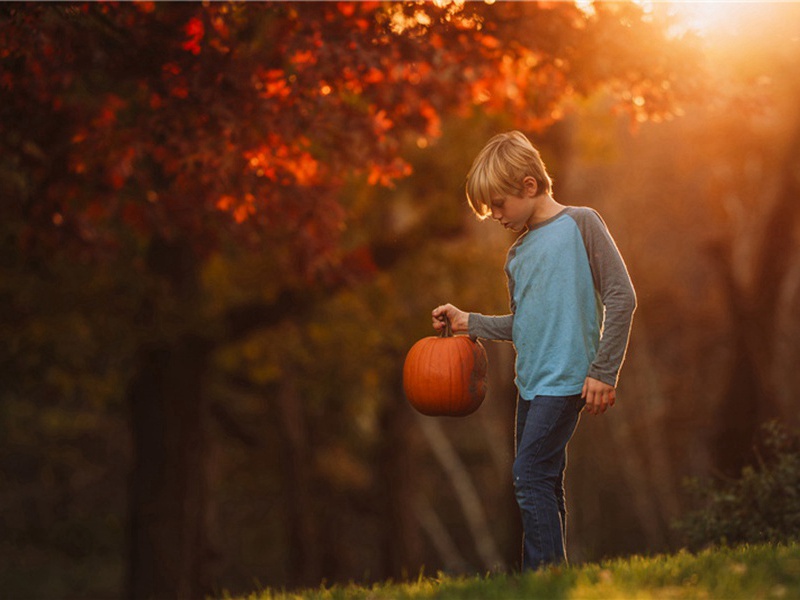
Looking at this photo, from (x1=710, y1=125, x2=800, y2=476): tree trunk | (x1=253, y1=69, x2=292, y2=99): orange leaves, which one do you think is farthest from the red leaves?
(x1=710, y1=125, x2=800, y2=476): tree trunk

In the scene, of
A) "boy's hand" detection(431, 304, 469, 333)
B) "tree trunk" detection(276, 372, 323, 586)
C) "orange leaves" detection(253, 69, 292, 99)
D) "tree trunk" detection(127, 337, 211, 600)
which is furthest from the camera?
"tree trunk" detection(276, 372, 323, 586)

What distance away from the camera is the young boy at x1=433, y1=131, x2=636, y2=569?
496 centimetres

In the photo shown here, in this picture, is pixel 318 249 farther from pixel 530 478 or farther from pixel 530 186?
pixel 530 478

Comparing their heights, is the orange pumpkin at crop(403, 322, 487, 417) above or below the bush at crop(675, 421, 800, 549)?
above

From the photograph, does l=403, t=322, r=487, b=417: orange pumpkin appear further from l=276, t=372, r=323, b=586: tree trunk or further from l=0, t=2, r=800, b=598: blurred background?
l=276, t=372, r=323, b=586: tree trunk

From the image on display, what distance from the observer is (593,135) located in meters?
17.7

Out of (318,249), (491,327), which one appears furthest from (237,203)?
(491,327)

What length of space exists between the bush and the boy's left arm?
2.63m

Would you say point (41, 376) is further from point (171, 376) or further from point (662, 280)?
point (662, 280)

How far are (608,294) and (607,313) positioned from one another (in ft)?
0.31

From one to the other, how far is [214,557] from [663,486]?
52.2 ft

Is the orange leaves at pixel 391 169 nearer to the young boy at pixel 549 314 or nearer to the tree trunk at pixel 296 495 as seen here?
the young boy at pixel 549 314

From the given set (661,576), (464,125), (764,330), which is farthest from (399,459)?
(661,576)

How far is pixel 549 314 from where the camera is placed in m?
5.04
